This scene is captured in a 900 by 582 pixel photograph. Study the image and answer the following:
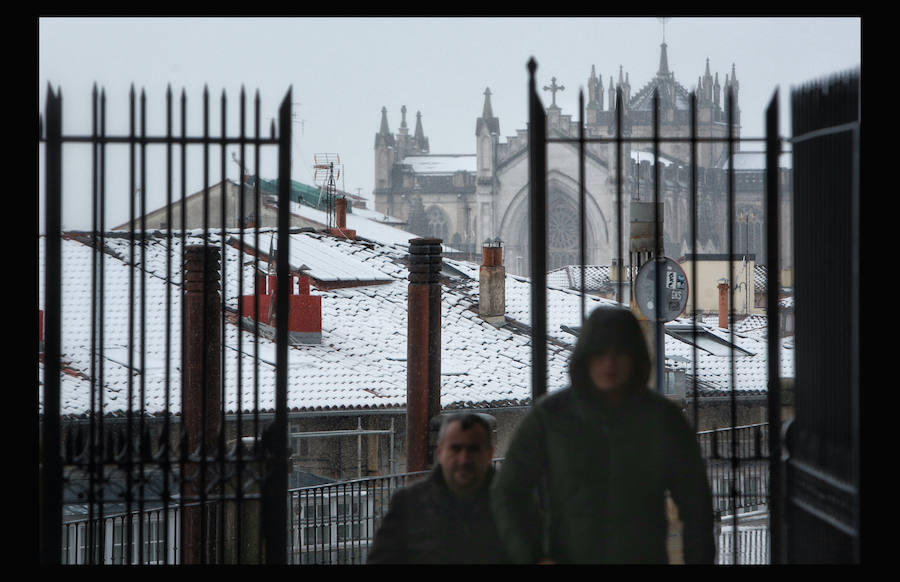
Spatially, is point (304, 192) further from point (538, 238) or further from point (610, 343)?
point (610, 343)

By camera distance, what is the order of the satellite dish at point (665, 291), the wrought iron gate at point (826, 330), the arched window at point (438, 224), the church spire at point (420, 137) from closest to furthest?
the wrought iron gate at point (826, 330)
the satellite dish at point (665, 291)
the arched window at point (438, 224)
the church spire at point (420, 137)

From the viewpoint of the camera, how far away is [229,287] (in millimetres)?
16766

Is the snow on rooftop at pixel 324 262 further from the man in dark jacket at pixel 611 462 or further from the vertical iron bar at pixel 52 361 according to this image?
the man in dark jacket at pixel 611 462

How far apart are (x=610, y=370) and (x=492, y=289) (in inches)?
520

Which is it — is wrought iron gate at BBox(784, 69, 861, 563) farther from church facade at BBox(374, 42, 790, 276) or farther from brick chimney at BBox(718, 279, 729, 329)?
church facade at BBox(374, 42, 790, 276)

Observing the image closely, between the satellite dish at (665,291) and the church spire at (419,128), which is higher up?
the church spire at (419,128)

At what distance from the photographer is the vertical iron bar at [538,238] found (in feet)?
13.3

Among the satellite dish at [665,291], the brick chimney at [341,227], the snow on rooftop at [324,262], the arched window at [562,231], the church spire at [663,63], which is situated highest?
the church spire at [663,63]

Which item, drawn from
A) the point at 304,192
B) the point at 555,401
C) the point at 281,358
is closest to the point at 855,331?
the point at 555,401

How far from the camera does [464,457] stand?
12.0ft

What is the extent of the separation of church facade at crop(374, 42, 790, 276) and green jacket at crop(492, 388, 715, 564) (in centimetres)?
3716

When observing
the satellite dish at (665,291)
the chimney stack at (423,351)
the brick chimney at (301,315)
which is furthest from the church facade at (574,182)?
the satellite dish at (665,291)

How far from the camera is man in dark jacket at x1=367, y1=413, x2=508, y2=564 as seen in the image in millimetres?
3668

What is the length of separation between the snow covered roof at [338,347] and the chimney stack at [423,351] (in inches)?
92.6
